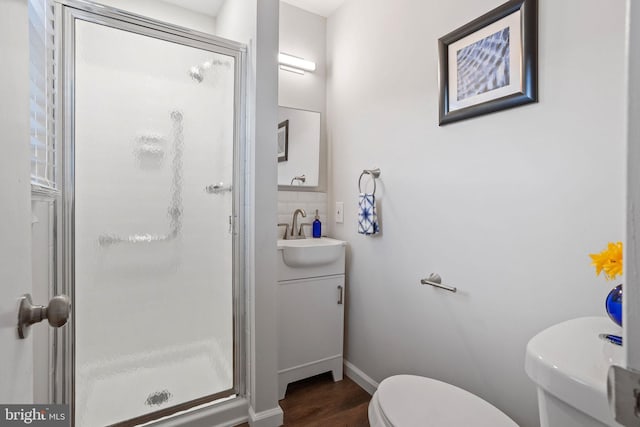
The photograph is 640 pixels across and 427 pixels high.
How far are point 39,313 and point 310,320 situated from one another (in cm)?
151

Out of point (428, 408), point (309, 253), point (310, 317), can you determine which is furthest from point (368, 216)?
point (428, 408)

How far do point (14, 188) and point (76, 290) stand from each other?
1.09 metres

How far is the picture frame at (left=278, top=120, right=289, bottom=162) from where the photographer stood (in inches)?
84.2

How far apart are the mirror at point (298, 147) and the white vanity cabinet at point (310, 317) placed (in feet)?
1.75

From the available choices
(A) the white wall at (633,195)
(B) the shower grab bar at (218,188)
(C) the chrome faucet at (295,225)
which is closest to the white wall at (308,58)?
(C) the chrome faucet at (295,225)

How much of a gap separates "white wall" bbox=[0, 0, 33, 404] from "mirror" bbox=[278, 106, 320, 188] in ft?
5.32

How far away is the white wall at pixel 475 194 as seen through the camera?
0.96m

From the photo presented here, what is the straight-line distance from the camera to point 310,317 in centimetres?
187

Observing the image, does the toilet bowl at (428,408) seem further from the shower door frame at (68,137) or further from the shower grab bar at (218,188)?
the shower grab bar at (218,188)

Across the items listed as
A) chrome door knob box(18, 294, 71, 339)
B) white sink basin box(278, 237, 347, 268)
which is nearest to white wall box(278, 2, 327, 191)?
white sink basin box(278, 237, 347, 268)

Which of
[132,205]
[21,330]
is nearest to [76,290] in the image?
[132,205]

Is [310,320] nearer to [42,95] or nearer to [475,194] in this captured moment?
[475,194]

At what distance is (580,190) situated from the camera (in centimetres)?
98

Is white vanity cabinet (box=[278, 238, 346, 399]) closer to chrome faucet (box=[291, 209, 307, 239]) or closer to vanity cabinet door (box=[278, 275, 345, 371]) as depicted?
vanity cabinet door (box=[278, 275, 345, 371])
